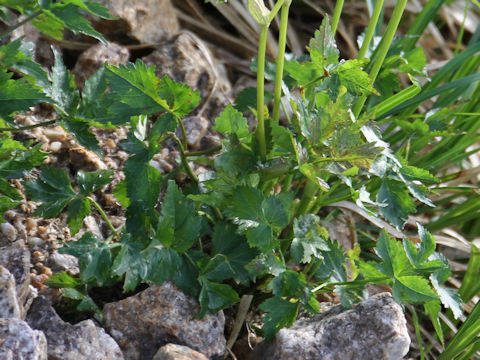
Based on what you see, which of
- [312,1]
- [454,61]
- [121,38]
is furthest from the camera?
[312,1]

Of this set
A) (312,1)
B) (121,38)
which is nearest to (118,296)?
(121,38)

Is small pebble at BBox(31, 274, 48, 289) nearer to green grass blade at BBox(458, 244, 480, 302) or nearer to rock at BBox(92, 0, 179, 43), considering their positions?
rock at BBox(92, 0, 179, 43)

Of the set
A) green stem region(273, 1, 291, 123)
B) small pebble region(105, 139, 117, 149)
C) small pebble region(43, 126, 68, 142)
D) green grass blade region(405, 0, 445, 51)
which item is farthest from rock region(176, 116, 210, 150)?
green grass blade region(405, 0, 445, 51)

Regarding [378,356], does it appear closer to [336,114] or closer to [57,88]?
[336,114]

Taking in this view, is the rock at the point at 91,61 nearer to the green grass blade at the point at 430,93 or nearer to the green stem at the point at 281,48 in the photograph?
the green stem at the point at 281,48

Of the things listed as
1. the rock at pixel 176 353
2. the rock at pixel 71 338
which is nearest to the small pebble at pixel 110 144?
the rock at pixel 71 338
